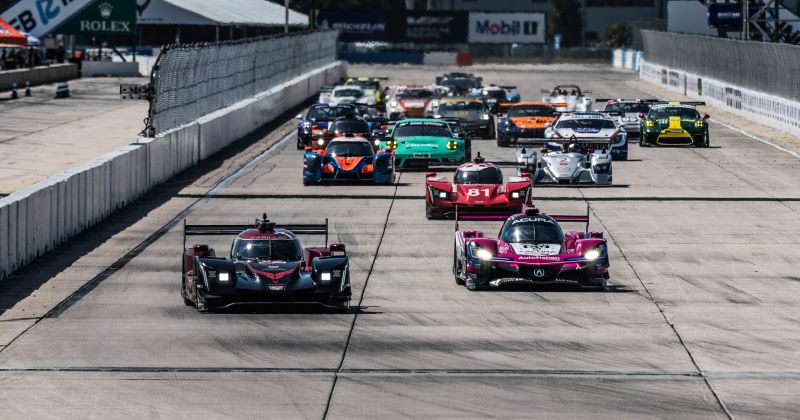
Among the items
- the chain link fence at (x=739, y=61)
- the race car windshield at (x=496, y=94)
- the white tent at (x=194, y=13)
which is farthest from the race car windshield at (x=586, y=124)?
the white tent at (x=194, y=13)

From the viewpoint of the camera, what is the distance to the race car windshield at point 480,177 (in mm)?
32844

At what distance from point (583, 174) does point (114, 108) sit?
36634 mm

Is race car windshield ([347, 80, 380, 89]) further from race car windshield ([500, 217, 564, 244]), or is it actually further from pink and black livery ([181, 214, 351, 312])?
pink and black livery ([181, 214, 351, 312])

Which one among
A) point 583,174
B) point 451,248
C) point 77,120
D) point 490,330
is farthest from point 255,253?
point 77,120

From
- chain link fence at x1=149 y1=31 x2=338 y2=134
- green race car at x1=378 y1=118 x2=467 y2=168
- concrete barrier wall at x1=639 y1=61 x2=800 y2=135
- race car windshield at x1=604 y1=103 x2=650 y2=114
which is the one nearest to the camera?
green race car at x1=378 y1=118 x2=467 y2=168

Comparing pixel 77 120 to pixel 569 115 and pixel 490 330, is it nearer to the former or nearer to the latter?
pixel 569 115

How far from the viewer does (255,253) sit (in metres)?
22.3

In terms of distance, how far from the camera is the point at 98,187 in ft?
107

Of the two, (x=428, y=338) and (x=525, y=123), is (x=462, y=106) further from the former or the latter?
(x=428, y=338)

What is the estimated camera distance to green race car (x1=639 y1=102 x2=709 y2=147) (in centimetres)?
5231

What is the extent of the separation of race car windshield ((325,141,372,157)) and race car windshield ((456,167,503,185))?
733 cm

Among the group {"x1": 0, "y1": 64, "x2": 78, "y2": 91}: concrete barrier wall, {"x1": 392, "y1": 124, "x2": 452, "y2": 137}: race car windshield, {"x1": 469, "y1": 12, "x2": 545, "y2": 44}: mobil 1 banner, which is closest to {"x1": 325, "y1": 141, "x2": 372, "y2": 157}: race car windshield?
{"x1": 392, "y1": 124, "x2": 452, "y2": 137}: race car windshield

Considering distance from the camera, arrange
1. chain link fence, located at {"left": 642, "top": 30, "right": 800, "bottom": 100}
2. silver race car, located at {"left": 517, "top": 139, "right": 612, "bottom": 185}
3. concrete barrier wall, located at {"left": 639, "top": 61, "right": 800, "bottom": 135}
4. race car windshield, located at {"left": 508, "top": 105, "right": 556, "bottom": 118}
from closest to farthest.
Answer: silver race car, located at {"left": 517, "top": 139, "right": 612, "bottom": 185}
race car windshield, located at {"left": 508, "top": 105, "right": 556, "bottom": 118}
concrete barrier wall, located at {"left": 639, "top": 61, "right": 800, "bottom": 135}
chain link fence, located at {"left": 642, "top": 30, "right": 800, "bottom": 100}

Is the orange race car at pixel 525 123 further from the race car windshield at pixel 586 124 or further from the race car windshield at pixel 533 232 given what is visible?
the race car windshield at pixel 533 232
